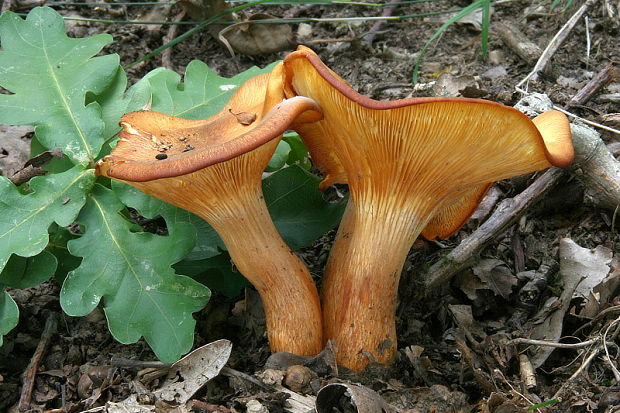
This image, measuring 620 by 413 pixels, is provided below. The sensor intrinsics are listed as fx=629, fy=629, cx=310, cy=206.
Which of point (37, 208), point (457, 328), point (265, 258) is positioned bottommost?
point (457, 328)

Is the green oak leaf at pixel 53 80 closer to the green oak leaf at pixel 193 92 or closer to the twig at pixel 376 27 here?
the green oak leaf at pixel 193 92

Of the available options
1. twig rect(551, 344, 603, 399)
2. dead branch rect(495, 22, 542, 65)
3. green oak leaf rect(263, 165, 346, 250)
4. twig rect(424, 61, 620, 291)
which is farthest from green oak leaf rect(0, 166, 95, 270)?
dead branch rect(495, 22, 542, 65)

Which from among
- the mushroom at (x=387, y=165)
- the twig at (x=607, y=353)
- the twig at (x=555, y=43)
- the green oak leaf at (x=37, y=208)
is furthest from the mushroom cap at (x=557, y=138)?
the green oak leaf at (x=37, y=208)

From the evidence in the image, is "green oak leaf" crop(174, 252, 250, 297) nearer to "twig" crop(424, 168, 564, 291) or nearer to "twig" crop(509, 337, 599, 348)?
"twig" crop(424, 168, 564, 291)

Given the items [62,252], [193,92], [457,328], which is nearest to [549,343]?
[457,328]

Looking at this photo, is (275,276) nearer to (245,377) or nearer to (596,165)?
(245,377)

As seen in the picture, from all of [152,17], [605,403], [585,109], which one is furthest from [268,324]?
[152,17]

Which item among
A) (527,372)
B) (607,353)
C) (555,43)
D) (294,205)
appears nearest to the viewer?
(607,353)
